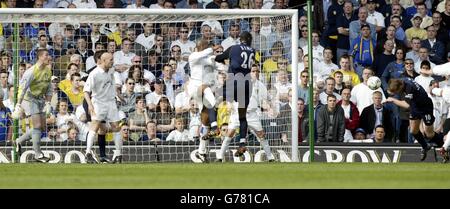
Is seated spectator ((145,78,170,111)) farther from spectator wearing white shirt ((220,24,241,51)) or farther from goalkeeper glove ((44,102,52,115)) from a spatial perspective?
goalkeeper glove ((44,102,52,115))

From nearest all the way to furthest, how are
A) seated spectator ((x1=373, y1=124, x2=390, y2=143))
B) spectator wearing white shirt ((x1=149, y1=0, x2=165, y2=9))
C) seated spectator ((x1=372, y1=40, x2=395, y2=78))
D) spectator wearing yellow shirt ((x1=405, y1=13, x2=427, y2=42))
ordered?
seated spectator ((x1=373, y1=124, x2=390, y2=143)) < seated spectator ((x1=372, y1=40, x2=395, y2=78)) < spectator wearing white shirt ((x1=149, y1=0, x2=165, y2=9)) < spectator wearing yellow shirt ((x1=405, y1=13, x2=427, y2=42))

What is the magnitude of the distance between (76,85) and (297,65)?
3954mm

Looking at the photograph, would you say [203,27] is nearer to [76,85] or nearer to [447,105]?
[76,85]

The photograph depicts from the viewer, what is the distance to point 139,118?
877 inches

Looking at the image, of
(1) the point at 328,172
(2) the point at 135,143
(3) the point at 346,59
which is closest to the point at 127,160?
(2) the point at 135,143

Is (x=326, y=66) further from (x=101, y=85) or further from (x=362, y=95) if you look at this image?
(x=101, y=85)

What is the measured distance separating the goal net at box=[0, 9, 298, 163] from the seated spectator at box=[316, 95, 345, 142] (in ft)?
2.15

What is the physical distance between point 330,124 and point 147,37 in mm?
3661

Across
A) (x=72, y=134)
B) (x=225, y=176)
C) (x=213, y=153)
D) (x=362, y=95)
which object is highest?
(x=362, y=95)

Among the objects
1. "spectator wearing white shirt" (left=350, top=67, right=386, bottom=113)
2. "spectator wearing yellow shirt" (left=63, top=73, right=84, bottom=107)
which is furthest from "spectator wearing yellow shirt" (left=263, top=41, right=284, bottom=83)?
"spectator wearing yellow shirt" (left=63, top=73, right=84, bottom=107)

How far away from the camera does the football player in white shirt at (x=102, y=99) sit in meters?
20.2

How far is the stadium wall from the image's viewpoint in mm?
21609

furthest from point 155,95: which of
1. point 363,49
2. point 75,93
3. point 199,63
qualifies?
point 363,49

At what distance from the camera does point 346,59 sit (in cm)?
2362
